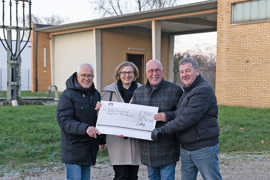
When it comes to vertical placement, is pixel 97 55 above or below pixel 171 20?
below

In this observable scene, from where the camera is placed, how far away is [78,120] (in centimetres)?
349

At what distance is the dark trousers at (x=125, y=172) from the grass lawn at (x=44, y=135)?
239 cm

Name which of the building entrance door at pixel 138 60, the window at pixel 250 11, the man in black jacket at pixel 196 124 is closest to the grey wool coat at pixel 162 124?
the man in black jacket at pixel 196 124

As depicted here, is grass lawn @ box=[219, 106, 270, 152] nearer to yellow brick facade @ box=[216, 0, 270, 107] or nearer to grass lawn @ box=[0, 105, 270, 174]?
grass lawn @ box=[0, 105, 270, 174]

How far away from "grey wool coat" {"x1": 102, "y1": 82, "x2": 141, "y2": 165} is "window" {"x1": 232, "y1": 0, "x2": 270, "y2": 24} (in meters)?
10.6

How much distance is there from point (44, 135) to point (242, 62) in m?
9.09

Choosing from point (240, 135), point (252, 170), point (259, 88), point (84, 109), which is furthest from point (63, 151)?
point (259, 88)

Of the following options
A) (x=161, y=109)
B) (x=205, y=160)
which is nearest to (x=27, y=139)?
(x=161, y=109)

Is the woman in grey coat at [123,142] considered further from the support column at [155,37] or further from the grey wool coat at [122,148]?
the support column at [155,37]

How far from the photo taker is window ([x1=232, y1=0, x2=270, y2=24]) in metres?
12.5

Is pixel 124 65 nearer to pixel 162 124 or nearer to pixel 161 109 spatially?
pixel 161 109

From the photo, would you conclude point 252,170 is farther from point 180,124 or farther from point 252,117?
point 252,117

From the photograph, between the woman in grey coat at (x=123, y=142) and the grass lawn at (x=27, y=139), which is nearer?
the woman in grey coat at (x=123, y=142)

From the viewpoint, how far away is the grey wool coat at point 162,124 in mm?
3443
